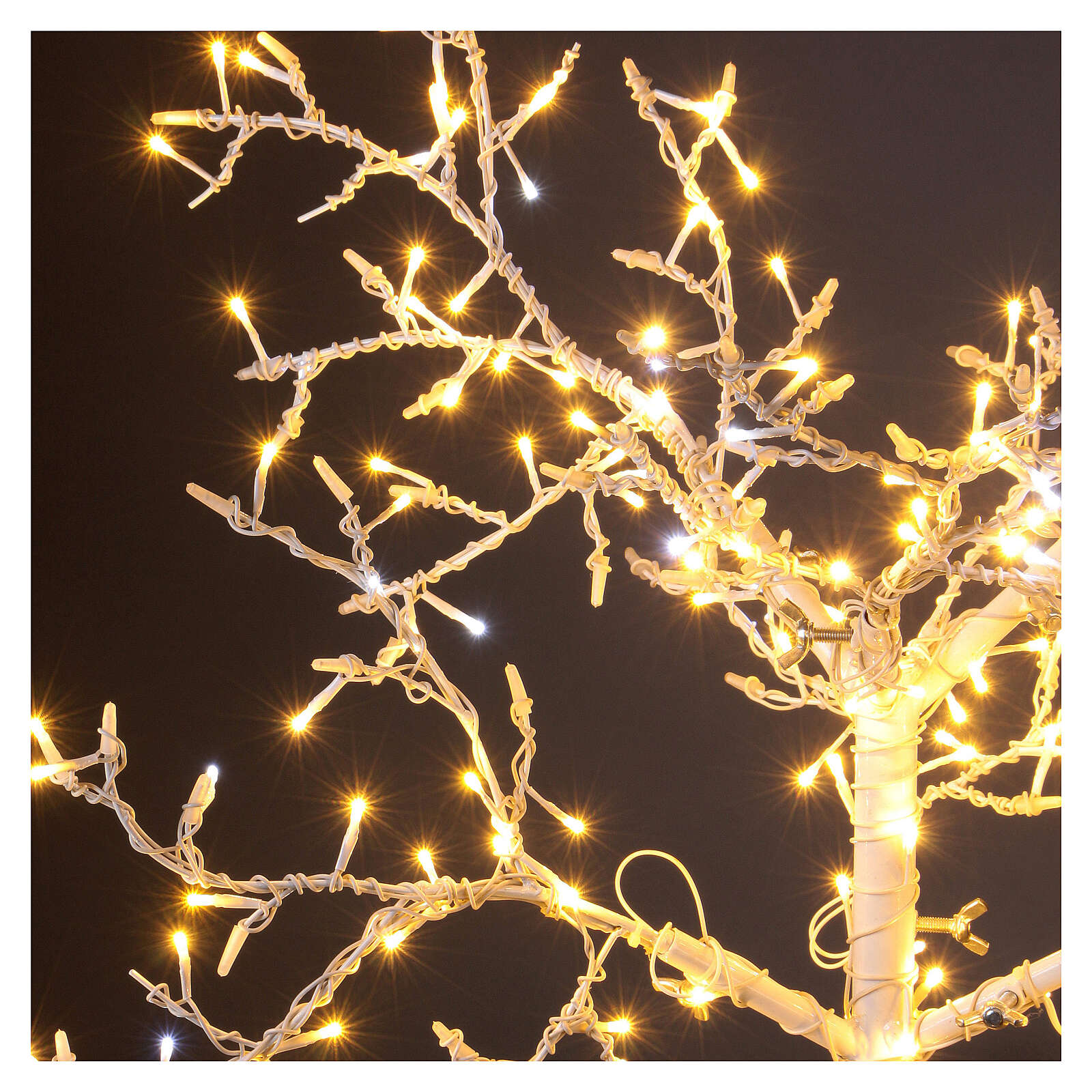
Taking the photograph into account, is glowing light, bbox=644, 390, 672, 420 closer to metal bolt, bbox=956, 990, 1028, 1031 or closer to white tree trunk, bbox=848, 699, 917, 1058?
white tree trunk, bbox=848, 699, 917, 1058

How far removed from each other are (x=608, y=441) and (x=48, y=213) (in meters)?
0.82

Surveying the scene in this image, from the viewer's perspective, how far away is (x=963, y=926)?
2.06 feet

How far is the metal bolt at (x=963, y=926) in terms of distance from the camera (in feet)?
2.07

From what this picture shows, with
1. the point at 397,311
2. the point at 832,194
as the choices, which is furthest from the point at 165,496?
the point at 832,194

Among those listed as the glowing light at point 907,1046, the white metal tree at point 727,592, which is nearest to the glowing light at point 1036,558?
the white metal tree at point 727,592

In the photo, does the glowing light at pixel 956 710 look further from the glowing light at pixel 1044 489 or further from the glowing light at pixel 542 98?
the glowing light at pixel 542 98

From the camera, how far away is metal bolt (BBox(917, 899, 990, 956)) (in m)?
0.63

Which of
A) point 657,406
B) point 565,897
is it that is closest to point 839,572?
point 657,406
